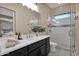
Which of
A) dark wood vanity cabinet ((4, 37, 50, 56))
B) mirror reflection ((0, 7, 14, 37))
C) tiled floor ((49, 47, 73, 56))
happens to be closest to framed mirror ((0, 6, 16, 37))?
mirror reflection ((0, 7, 14, 37))

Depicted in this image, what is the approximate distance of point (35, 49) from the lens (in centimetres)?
148

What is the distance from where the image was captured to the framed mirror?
1.31m

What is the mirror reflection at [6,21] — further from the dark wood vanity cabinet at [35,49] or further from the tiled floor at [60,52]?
the tiled floor at [60,52]

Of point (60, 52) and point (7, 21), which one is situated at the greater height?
point (7, 21)

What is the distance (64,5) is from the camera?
143cm

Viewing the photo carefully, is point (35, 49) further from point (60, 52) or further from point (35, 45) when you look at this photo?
point (60, 52)

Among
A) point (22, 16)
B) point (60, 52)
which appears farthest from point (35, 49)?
point (22, 16)

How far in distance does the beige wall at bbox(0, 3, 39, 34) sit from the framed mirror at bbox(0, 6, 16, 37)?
0.06 m

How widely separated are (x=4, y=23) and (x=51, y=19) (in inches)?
29.0

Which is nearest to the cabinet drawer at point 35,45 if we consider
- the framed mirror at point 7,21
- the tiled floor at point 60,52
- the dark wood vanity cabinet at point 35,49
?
the dark wood vanity cabinet at point 35,49

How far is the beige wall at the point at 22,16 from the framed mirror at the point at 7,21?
0.06 metres

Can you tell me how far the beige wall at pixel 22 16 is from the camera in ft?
4.62

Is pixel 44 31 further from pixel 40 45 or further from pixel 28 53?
pixel 28 53

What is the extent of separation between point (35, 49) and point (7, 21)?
2.00ft
